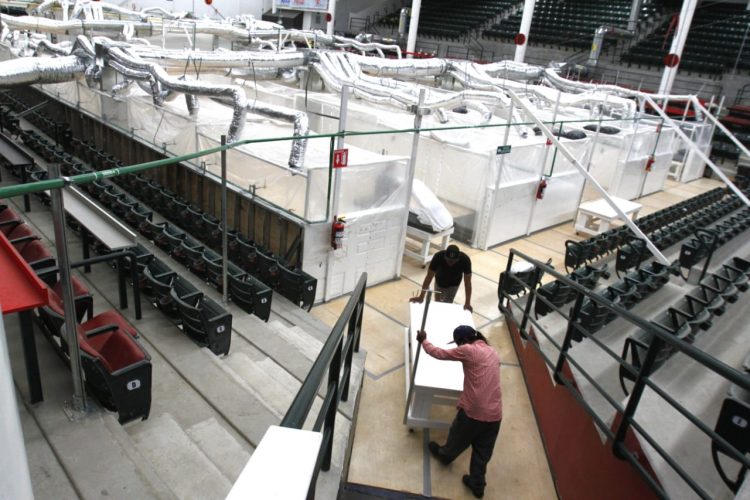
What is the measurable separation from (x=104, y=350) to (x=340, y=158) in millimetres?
3130

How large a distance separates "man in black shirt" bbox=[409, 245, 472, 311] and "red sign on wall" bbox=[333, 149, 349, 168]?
142 cm

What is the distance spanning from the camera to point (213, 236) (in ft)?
20.0

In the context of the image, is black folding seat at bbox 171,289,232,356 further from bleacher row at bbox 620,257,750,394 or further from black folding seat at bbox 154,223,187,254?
bleacher row at bbox 620,257,750,394

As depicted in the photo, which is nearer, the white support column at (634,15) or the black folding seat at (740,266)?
the black folding seat at (740,266)

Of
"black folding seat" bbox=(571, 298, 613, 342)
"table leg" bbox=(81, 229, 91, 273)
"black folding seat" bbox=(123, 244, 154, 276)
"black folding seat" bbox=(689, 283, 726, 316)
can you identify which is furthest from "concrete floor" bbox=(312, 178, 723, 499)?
"table leg" bbox=(81, 229, 91, 273)

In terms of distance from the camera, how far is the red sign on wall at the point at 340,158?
18.0 ft

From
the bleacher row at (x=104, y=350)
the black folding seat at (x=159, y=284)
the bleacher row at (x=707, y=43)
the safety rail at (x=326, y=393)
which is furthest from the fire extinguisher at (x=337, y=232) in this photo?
the bleacher row at (x=707, y=43)

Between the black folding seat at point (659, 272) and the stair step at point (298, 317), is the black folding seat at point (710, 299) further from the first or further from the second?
the stair step at point (298, 317)

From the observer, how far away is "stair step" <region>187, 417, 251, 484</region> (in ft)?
9.40

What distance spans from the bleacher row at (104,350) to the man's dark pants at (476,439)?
2016 mm

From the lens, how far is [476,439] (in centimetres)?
355

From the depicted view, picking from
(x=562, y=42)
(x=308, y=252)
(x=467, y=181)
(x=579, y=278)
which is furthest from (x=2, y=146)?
(x=562, y=42)

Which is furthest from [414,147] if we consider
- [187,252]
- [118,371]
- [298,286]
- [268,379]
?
[118,371]

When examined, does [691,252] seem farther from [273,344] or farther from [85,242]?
[85,242]
